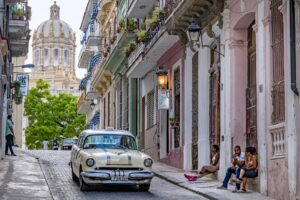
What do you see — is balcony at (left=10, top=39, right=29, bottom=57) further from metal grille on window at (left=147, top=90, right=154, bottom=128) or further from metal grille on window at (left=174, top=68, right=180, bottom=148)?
metal grille on window at (left=174, top=68, right=180, bottom=148)

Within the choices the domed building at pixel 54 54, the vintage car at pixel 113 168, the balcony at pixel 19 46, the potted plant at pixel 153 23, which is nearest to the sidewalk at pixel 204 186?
the vintage car at pixel 113 168

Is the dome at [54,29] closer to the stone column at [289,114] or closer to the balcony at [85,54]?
the balcony at [85,54]

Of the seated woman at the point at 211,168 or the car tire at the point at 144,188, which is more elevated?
the seated woman at the point at 211,168

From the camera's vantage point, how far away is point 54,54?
423 feet

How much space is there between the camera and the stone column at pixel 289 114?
14656 mm

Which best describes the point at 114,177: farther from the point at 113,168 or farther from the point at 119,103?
the point at 119,103

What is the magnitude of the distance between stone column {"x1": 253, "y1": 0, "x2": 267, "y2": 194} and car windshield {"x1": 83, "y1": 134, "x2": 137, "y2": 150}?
12.8 feet

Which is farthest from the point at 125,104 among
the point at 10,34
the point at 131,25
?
the point at 10,34

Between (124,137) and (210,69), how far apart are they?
404 cm

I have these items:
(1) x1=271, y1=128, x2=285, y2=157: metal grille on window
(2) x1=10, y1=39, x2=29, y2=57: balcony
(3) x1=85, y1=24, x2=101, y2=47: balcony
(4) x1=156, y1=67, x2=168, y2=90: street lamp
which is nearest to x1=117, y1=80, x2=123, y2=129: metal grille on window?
(2) x1=10, y1=39, x2=29, y2=57: balcony

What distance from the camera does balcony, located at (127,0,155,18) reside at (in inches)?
1230

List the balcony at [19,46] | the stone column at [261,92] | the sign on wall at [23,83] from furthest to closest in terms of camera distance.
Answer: the sign on wall at [23,83], the balcony at [19,46], the stone column at [261,92]

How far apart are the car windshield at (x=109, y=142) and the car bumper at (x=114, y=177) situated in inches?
64.4

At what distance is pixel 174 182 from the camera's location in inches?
792
